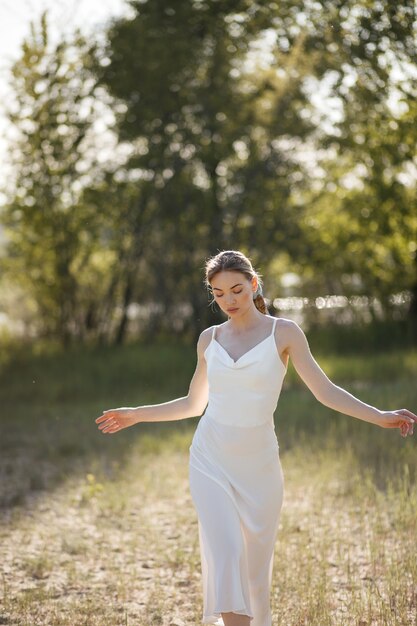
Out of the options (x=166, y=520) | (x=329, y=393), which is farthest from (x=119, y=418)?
(x=166, y=520)

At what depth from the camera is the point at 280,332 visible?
13.8ft

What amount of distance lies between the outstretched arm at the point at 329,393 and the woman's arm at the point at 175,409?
45 centimetres

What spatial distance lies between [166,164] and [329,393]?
1416 cm

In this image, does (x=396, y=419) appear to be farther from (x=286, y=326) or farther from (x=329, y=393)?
(x=286, y=326)

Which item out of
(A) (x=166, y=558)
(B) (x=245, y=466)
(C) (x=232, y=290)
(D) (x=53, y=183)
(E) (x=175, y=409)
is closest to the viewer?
(B) (x=245, y=466)

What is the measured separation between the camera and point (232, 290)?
13.9ft

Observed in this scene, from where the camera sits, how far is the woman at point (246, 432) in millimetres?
4090

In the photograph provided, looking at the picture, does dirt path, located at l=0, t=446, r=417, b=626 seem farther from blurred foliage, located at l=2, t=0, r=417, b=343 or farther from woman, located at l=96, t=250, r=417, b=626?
blurred foliage, located at l=2, t=0, r=417, b=343

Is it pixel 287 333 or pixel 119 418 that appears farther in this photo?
pixel 119 418

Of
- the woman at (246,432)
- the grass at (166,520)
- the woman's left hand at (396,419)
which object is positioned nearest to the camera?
the woman at (246,432)

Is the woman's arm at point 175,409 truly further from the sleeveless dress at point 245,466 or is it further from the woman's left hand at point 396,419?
the woman's left hand at point 396,419

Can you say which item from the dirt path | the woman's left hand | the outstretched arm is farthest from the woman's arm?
the dirt path

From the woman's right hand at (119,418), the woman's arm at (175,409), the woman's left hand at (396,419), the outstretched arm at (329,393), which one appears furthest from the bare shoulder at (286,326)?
the woman's right hand at (119,418)

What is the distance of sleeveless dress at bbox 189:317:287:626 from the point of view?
410 cm
